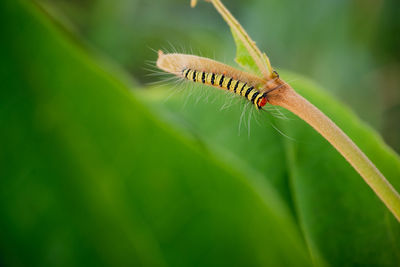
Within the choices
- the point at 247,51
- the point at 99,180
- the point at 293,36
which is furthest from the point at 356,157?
the point at 293,36

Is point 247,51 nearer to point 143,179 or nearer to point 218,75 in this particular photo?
point 218,75

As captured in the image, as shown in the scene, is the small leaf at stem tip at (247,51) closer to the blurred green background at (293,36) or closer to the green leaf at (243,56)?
the green leaf at (243,56)

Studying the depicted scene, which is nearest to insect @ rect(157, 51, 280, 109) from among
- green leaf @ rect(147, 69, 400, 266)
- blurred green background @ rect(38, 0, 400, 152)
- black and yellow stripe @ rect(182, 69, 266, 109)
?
black and yellow stripe @ rect(182, 69, 266, 109)

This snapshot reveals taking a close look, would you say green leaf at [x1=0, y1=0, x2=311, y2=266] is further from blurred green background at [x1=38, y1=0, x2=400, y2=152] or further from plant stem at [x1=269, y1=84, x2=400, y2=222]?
blurred green background at [x1=38, y1=0, x2=400, y2=152]

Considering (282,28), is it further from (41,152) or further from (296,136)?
(41,152)

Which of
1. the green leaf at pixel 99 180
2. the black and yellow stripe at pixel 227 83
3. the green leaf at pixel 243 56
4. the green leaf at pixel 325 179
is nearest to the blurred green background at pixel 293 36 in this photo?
the green leaf at pixel 325 179

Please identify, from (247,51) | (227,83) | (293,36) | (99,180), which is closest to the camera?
(99,180)

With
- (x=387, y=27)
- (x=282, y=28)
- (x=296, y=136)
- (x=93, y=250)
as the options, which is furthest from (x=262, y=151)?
(x=282, y=28)
